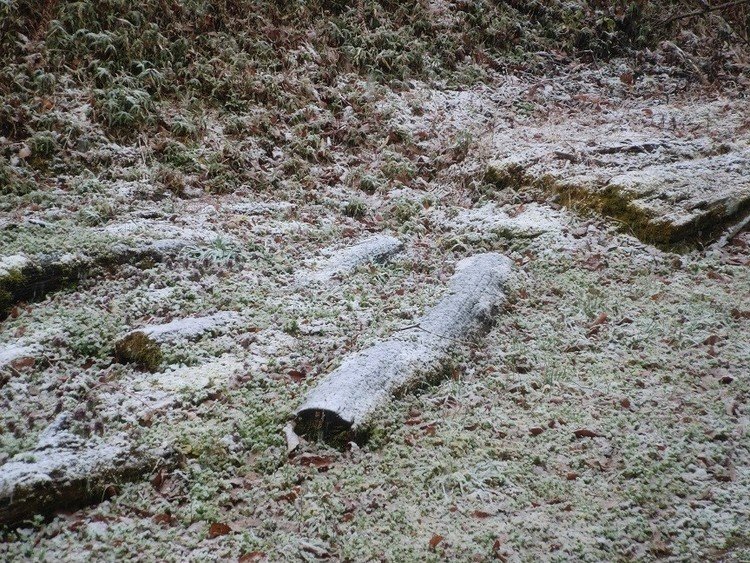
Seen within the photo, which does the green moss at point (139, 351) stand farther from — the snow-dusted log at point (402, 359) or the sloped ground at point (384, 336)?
the snow-dusted log at point (402, 359)

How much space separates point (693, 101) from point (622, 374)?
8421 mm

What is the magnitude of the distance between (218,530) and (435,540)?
1.59m

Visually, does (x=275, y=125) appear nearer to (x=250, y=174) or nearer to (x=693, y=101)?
(x=250, y=174)

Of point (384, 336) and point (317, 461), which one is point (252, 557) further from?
point (384, 336)

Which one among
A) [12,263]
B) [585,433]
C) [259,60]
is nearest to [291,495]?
[585,433]

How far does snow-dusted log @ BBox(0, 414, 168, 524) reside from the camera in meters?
3.73

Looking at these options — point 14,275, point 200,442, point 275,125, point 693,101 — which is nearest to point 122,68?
point 275,125

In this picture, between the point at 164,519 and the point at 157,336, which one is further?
the point at 157,336

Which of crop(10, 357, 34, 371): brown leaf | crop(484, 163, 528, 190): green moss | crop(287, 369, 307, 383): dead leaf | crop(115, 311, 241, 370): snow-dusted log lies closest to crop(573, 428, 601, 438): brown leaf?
crop(287, 369, 307, 383): dead leaf

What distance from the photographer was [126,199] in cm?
770

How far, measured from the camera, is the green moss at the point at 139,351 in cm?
534

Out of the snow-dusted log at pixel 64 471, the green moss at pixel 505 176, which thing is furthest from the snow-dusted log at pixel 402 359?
the green moss at pixel 505 176

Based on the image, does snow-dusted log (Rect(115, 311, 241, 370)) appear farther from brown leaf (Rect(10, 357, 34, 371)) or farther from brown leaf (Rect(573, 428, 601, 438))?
brown leaf (Rect(573, 428, 601, 438))

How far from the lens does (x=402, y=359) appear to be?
209 inches
